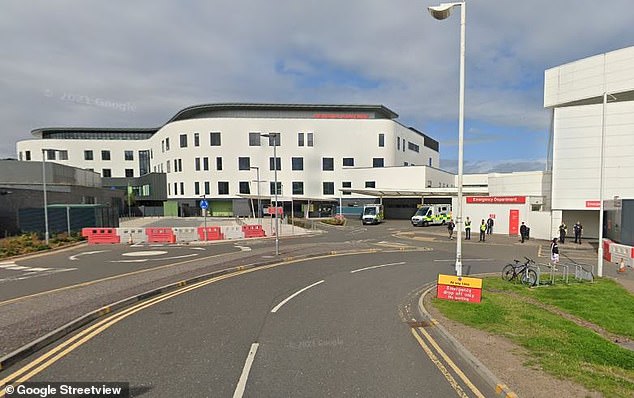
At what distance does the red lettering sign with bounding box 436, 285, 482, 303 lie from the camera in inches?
364

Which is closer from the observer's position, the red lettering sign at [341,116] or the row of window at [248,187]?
the row of window at [248,187]

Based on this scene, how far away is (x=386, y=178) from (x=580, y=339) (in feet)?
166

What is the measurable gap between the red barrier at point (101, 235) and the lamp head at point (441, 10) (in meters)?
24.9

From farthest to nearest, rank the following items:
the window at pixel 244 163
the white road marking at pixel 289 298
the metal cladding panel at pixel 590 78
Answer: the window at pixel 244 163
the metal cladding panel at pixel 590 78
the white road marking at pixel 289 298

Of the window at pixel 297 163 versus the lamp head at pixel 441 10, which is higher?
the lamp head at pixel 441 10

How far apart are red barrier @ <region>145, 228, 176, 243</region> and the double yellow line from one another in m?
22.6

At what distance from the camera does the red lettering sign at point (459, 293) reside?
30.3 feet

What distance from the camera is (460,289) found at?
9391 millimetres

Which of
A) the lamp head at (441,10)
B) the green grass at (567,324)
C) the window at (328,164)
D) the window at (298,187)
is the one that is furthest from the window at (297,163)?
the lamp head at (441,10)

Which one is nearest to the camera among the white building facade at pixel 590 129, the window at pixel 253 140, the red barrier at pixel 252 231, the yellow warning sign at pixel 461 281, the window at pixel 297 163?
the yellow warning sign at pixel 461 281

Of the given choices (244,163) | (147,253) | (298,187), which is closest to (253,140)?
(244,163)

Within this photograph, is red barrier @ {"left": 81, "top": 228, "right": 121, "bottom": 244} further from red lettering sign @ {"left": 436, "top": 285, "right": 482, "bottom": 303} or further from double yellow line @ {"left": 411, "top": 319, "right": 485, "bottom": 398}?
double yellow line @ {"left": 411, "top": 319, "right": 485, "bottom": 398}

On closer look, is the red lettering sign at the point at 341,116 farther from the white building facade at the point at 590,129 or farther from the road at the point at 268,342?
the road at the point at 268,342

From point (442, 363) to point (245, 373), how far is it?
313 cm
